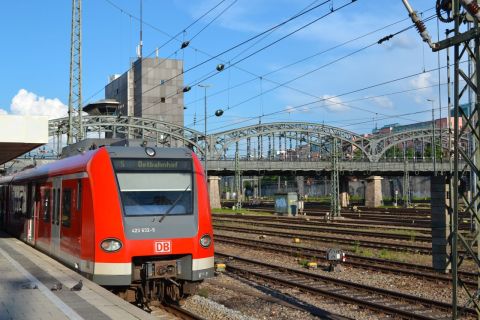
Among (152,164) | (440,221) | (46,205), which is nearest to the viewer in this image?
(440,221)

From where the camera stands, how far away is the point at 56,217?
12.5 meters

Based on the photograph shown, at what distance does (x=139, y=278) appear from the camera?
994cm

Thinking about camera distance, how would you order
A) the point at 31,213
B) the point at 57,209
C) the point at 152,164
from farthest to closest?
the point at 31,213, the point at 57,209, the point at 152,164

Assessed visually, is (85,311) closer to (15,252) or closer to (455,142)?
(455,142)

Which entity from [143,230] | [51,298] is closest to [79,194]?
[143,230]

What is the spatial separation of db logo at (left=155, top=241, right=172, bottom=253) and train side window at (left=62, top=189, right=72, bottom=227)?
241 cm

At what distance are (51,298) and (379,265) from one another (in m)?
10.8

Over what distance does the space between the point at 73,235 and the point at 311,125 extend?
3548 inches

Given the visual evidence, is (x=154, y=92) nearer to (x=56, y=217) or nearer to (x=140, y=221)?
(x=56, y=217)

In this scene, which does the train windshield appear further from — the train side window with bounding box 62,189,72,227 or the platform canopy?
the platform canopy

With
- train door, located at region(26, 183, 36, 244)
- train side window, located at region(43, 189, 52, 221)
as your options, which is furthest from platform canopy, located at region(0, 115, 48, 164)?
train side window, located at region(43, 189, 52, 221)

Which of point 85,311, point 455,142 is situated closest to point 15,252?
point 85,311

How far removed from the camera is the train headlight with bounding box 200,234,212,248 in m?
10.3

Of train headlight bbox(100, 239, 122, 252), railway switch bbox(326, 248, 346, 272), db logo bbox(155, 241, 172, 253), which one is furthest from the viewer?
railway switch bbox(326, 248, 346, 272)
